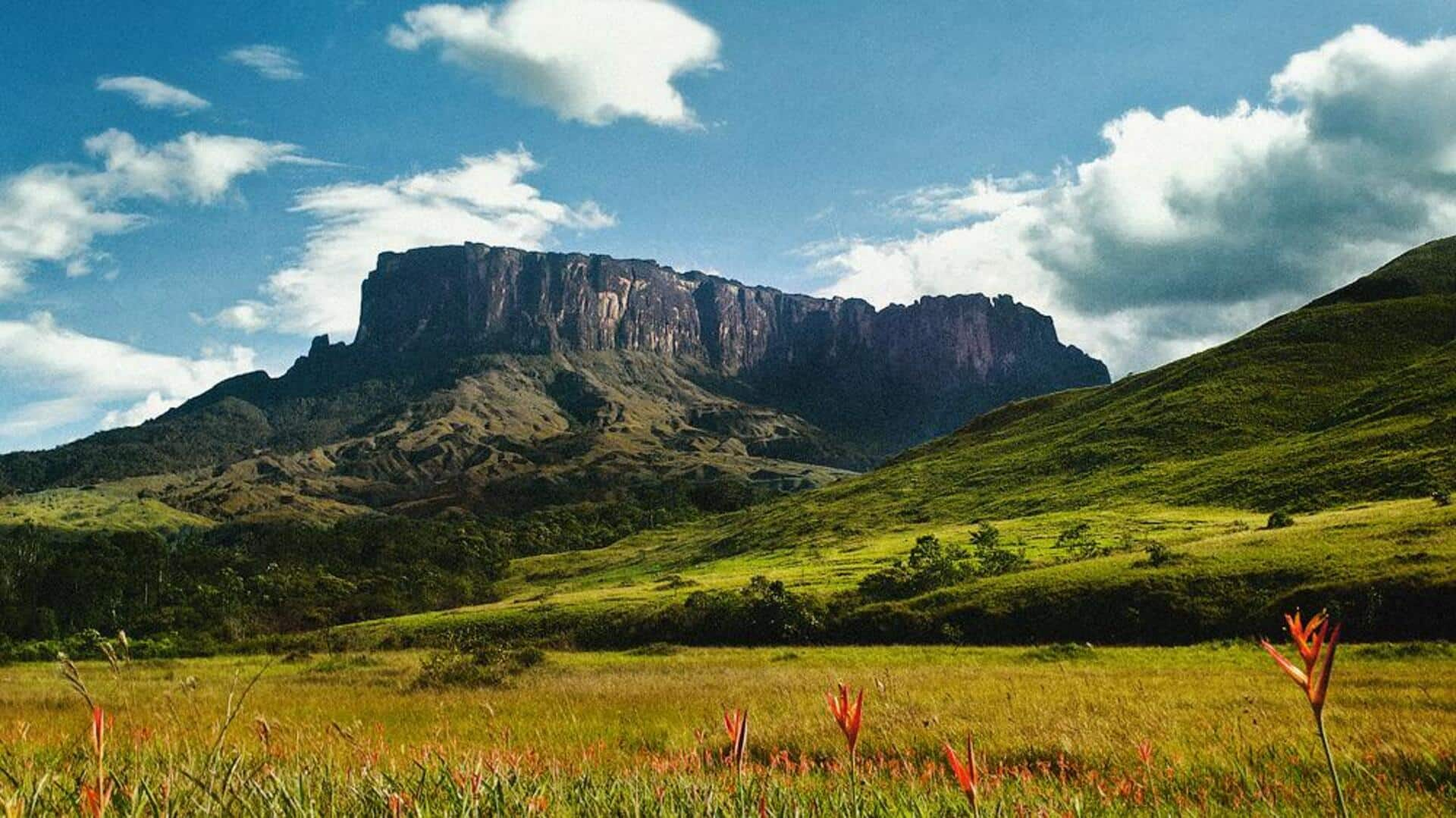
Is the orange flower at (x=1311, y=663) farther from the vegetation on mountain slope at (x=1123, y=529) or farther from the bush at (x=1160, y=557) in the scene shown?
the bush at (x=1160, y=557)

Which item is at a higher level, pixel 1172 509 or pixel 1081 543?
pixel 1172 509

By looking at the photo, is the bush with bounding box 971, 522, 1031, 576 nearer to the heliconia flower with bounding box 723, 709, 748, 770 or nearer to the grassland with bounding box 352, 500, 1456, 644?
the grassland with bounding box 352, 500, 1456, 644

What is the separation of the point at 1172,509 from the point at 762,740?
70.8 m

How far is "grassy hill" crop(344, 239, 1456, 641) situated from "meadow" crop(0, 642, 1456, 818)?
642 centimetres

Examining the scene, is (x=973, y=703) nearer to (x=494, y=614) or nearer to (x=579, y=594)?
(x=494, y=614)

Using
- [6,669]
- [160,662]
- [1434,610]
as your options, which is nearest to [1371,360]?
[1434,610]

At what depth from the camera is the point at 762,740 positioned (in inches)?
493

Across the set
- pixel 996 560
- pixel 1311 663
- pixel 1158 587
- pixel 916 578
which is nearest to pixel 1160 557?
pixel 1158 587

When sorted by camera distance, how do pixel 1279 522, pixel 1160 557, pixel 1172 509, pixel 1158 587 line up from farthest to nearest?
pixel 1172 509, pixel 1279 522, pixel 1160 557, pixel 1158 587

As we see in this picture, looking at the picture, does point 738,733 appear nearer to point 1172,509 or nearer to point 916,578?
point 916,578

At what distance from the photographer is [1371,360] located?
356 ft

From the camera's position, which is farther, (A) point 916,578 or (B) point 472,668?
(A) point 916,578

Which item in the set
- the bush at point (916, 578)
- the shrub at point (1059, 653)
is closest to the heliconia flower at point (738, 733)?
the shrub at point (1059, 653)

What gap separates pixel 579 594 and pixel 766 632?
2991 centimetres
